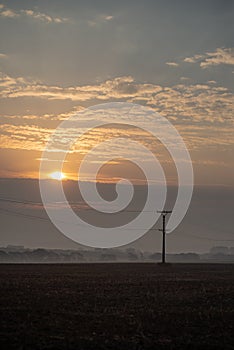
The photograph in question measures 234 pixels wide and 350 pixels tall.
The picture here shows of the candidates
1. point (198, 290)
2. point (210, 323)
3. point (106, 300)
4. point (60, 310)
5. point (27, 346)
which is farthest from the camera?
point (198, 290)

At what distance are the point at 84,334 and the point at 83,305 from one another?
9.59m

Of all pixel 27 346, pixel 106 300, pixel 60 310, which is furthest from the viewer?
pixel 106 300

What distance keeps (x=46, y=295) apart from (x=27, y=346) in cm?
1739

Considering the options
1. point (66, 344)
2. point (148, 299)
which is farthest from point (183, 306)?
point (66, 344)

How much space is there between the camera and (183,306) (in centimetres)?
A: 3381

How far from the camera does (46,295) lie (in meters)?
37.4

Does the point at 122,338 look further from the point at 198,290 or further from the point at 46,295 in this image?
the point at 198,290

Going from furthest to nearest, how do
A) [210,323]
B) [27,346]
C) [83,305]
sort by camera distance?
[83,305] < [210,323] < [27,346]

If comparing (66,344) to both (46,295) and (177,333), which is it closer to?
(177,333)

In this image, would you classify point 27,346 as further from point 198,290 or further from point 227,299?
point 198,290

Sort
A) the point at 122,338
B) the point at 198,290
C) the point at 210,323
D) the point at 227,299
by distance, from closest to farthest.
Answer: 1. the point at 122,338
2. the point at 210,323
3. the point at 227,299
4. the point at 198,290

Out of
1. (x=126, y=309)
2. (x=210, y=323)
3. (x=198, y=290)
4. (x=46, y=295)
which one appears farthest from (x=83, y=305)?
(x=198, y=290)

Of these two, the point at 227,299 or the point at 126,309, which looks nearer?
the point at 126,309

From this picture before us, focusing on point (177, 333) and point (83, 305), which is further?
point (83, 305)
